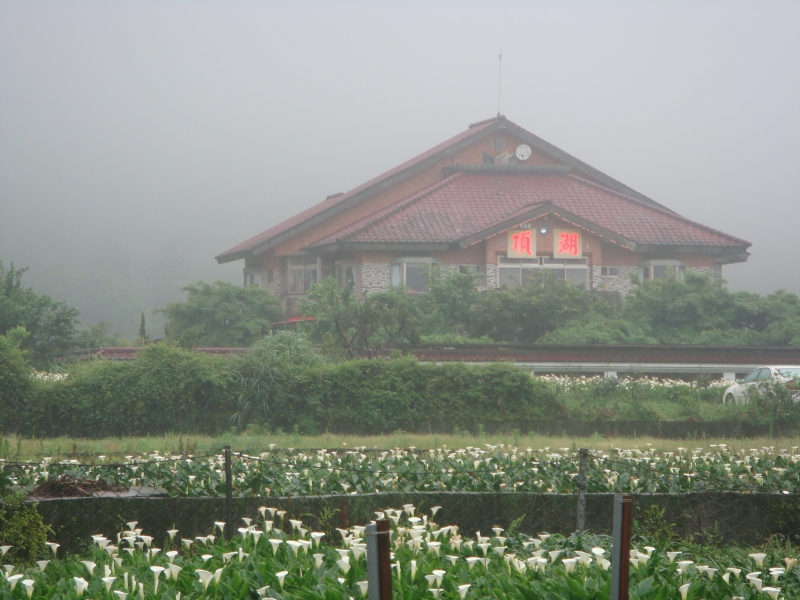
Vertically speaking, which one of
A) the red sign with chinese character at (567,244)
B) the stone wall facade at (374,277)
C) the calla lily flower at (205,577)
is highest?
the red sign with chinese character at (567,244)

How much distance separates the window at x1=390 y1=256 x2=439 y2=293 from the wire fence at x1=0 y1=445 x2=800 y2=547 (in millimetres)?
24908

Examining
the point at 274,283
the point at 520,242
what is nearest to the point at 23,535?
the point at 520,242

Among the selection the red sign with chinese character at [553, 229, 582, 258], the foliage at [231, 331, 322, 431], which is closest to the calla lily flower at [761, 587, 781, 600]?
the foliage at [231, 331, 322, 431]

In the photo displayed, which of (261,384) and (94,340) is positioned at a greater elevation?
(94,340)

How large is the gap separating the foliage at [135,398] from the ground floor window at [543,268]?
18.2m

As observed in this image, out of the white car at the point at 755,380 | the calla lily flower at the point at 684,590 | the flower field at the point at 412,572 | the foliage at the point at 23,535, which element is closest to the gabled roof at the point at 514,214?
the white car at the point at 755,380

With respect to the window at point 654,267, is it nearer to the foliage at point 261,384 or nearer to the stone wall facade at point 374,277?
the stone wall facade at point 374,277

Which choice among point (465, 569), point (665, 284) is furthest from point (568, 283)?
point (465, 569)

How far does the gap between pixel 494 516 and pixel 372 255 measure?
26.2 m

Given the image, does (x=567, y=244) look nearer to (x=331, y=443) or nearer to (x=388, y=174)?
(x=388, y=174)

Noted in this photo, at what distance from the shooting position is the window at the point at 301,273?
38344 millimetres

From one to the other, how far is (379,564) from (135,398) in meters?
16.2

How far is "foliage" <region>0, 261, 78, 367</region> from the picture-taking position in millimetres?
29039

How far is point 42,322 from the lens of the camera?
29.5m
